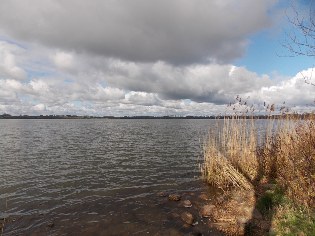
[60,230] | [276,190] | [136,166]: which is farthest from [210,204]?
[136,166]

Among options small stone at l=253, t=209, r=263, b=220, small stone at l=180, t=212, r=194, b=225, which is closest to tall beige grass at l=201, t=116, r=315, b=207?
small stone at l=253, t=209, r=263, b=220

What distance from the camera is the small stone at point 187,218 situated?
1095cm

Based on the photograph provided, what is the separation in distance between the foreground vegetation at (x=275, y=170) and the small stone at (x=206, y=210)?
4.26 feet

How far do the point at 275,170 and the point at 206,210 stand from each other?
467 cm

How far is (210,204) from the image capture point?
12727 mm

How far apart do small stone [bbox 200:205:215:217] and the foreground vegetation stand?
130cm

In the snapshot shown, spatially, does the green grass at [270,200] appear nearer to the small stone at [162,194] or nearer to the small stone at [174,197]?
the small stone at [174,197]

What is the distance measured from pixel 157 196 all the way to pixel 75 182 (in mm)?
6055

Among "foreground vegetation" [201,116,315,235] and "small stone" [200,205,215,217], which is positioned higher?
"foreground vegetation" [201,116,315,235]

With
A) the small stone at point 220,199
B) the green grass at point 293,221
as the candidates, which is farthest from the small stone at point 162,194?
the green grass at point 293,221

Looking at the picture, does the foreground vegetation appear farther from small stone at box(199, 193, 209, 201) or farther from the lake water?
the lake water

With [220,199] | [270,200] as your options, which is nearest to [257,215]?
[270,200]

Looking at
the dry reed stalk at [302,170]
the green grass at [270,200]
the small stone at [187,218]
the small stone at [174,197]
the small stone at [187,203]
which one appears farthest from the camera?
the small stone at [174,197]

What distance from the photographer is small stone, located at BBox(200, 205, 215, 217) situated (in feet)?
38.1
